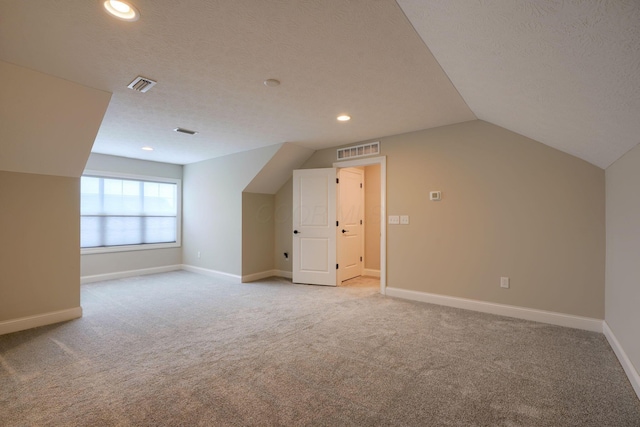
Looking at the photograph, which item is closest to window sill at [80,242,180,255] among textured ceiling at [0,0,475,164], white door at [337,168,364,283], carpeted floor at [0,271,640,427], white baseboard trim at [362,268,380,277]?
carpeted floor at [0,271,640,427]

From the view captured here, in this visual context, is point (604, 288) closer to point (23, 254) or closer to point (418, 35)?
point (418, 35)

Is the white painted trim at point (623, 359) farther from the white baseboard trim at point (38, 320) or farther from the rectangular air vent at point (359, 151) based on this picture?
the white baseboard trim at point (38, 320)

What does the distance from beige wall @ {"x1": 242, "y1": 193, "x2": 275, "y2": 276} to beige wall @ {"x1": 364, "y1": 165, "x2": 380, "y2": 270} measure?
197 cm

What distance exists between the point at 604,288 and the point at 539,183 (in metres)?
1.24

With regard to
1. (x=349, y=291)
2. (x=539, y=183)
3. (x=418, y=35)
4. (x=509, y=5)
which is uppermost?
(x=418, y=35)

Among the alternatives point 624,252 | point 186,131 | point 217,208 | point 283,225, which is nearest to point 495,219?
point 624,252

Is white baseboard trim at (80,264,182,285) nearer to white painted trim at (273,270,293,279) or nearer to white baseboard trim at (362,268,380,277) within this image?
white painted trim at (273,270,293,279)

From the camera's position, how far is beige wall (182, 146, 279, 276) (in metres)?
5.39

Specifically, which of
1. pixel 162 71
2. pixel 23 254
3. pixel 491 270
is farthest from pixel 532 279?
pixel 23 254

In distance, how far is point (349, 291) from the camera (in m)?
4.68

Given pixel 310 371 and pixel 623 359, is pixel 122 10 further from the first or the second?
pixel 623 359

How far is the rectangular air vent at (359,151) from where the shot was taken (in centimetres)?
457

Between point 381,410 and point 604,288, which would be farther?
point 604,288

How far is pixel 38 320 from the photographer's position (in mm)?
3211
